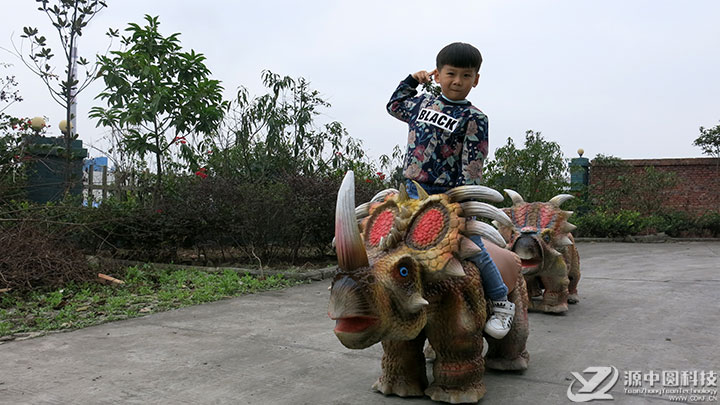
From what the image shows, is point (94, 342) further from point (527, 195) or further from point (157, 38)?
point (527, 195)

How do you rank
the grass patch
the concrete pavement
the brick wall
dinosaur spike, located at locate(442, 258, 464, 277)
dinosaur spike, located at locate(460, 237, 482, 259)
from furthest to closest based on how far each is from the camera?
the brick wall < the grass patch < the concrete pavement < dinosaur spike, located at locate(460, 237, 482, 259) < dinosaur spike, located at locate(442, 258, 464, 277)

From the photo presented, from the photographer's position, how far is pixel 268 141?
1027cm

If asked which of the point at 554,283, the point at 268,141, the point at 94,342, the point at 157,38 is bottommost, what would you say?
the point at 94,342

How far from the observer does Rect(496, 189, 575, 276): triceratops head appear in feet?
17.5

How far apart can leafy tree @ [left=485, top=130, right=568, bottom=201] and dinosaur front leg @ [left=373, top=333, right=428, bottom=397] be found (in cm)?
1110

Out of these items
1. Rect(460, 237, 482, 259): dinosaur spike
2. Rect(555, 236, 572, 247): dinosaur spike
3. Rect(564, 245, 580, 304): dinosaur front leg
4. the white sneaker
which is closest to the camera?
Rect(460, 237, 482, 259): dinosaur spike

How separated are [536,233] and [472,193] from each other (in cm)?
274

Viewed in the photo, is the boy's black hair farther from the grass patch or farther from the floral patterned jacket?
the grass patch

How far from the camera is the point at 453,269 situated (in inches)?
107

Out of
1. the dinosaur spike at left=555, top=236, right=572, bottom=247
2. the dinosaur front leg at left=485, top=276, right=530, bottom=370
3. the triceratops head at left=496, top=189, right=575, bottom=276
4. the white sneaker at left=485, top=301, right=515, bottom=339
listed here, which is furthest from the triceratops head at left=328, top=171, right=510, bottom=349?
the dinosaur spike at left=555, top=236, right=572, bottom=247

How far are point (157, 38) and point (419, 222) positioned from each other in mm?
7347

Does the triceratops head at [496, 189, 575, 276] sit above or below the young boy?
below

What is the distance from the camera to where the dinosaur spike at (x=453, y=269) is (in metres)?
2.71

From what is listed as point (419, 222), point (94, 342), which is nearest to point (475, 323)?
→ point (419, 222)
